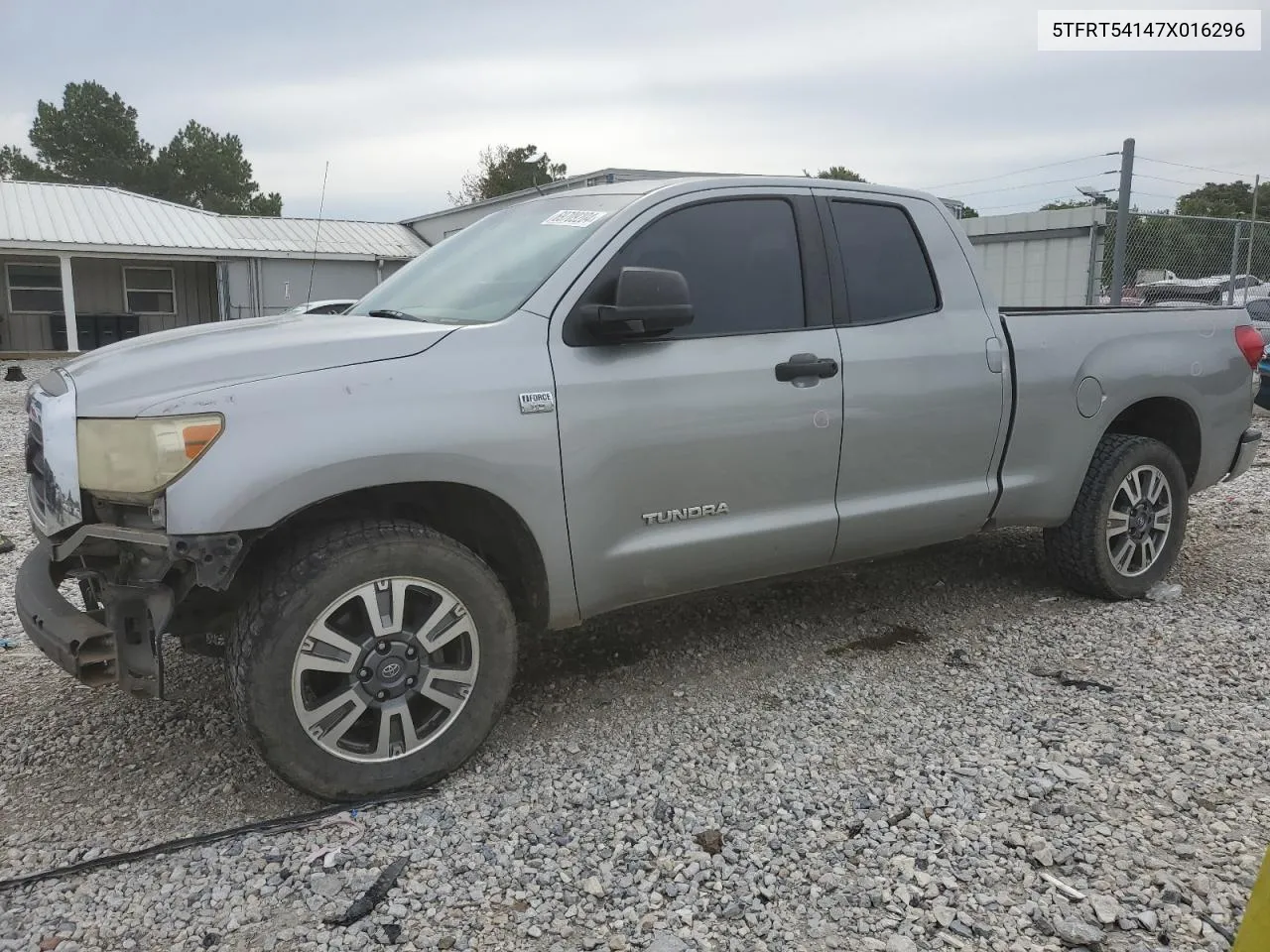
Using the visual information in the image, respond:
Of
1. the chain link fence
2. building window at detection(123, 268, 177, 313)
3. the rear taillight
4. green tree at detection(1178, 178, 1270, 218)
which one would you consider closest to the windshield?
the rear taillight

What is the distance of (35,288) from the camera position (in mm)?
23750

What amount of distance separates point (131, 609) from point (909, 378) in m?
2.94

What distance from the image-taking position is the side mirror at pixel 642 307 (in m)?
3.21

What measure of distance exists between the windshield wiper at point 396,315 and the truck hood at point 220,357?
7.1 inches

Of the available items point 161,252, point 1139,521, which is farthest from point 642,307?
point 161,252

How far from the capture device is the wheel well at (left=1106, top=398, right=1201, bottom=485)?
16.7 ft

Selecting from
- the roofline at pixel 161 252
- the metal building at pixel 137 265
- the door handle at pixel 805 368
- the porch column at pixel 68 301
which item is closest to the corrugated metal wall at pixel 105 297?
the metal building at pixel 137 265

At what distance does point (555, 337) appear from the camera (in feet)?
10.9

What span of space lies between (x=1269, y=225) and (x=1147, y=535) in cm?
1233

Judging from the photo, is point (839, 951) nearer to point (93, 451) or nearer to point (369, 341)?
point (369, 341)

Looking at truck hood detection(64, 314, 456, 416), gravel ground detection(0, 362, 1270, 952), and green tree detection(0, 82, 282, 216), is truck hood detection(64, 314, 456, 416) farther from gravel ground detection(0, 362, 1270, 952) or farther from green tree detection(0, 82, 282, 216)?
green tree detection(0, 82, 282, 216)

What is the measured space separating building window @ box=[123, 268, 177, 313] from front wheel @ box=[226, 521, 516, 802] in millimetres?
25056

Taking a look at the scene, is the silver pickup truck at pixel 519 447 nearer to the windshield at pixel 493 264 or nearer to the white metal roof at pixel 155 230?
the windshield at pixel 493 264

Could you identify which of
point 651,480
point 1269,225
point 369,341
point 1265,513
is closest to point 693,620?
point 651,480
